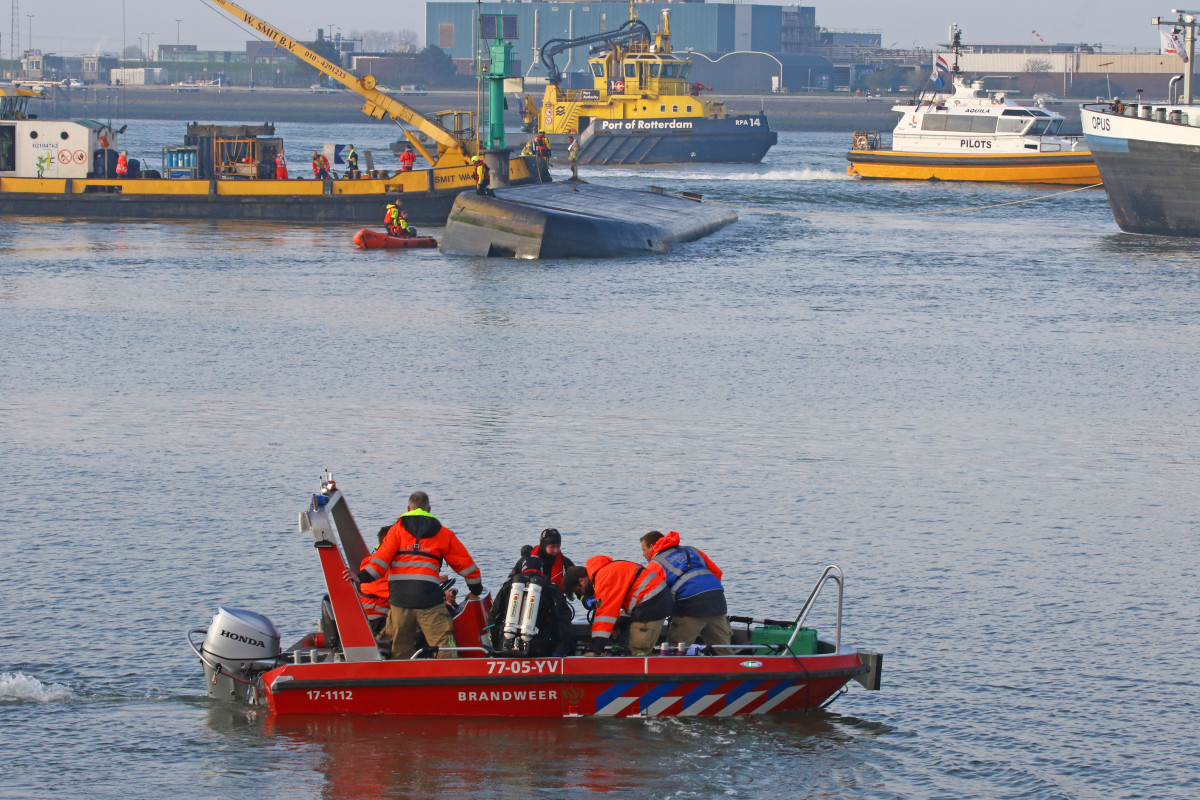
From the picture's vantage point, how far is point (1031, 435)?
17484 mm

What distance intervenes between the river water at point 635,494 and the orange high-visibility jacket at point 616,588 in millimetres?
723

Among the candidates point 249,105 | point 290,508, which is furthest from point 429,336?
point 249,105

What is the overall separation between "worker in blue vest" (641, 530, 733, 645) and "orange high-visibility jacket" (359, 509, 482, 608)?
1.42 m

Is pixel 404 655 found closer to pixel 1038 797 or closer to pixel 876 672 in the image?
pixel 876 672

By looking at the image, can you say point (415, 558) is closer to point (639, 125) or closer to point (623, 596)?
point (623, 596)

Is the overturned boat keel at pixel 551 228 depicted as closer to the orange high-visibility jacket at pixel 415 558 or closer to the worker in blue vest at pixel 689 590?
the worker in blue vest at pixel 689 590

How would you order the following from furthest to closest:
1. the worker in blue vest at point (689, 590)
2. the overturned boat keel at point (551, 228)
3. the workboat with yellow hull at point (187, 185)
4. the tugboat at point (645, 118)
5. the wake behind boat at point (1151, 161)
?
the tugboat at point (645, 118) → the workboat with yellow hull at point (187, 185) → the wake behind boat at point (1151, 161) → the overturned boat keel at point (551, 228) → the worker in blue vest at point (689, 590)

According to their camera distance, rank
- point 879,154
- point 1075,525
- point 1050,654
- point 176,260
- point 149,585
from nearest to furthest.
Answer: point 1050,654
point 149,585
point 1075,525
point 176,260
point 879,154

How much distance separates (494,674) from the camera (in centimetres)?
935

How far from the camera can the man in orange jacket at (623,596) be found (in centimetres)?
955

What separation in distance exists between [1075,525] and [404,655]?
7417 millimetres

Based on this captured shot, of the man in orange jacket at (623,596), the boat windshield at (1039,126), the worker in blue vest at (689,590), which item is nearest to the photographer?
the man in orange jacket at (623,596)

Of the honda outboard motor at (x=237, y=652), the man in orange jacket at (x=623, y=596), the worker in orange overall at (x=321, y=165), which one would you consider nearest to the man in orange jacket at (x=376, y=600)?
the honda outboard motor at (x=237, y=652)

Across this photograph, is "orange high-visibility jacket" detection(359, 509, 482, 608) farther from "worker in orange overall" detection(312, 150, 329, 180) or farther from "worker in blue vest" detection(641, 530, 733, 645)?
"worker in orange overall" detection(312, 150, 329, 180)
